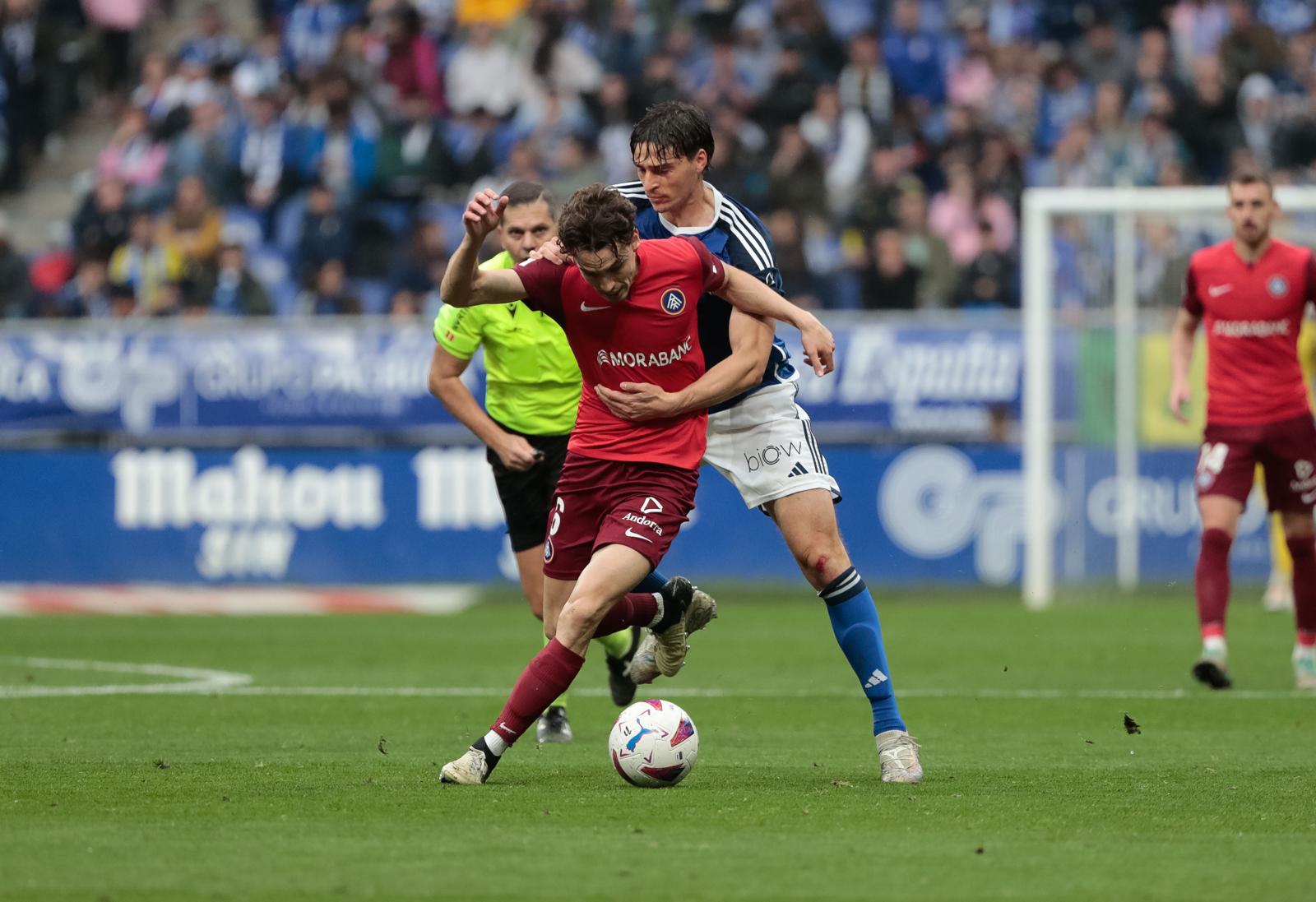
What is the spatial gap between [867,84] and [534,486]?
1233 centimetres

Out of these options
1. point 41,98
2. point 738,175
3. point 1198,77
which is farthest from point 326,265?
point 1198,77

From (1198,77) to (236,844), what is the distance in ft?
55.2

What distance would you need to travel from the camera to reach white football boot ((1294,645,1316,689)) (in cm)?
1052

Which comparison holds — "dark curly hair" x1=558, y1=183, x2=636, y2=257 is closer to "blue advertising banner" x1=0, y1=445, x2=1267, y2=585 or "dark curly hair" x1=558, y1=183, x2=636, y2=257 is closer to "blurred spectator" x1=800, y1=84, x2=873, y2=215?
"blue advertising banner" x1=0, y1=445, x2=1267, y2=585

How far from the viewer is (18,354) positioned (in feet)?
57.4

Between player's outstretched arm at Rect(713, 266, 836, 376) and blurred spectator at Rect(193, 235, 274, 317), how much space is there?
1234cm

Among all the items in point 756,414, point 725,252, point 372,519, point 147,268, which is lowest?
point 372,519

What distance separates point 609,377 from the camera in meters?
7.06

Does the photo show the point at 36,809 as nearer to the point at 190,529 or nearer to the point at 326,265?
the point at 190,529

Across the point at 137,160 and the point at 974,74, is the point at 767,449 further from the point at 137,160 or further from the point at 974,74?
the point at 137,160

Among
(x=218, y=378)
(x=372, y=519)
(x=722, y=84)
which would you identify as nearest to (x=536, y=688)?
(x=372, y=519)

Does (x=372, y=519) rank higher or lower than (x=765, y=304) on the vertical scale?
lower

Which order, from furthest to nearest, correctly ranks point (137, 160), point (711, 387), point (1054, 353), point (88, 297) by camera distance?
point (137, 160) → point (88, 297) → point (1054, 353) → point (711, 387)

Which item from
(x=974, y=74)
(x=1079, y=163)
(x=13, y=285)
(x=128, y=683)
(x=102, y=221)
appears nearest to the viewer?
(x=128, y=683)
